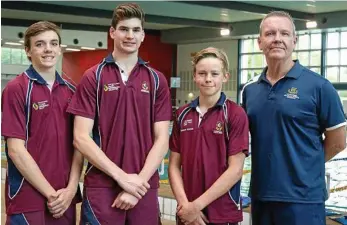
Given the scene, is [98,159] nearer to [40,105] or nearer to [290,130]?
[40,105]

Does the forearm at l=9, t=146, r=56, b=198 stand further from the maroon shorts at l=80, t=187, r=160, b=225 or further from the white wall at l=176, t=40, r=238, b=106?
the white wall at l=176, t=40, r=238, b=106

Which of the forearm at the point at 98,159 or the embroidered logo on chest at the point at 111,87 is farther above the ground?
the embroidered logo on chest at the point at 111,87

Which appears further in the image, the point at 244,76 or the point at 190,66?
the point at 190,66

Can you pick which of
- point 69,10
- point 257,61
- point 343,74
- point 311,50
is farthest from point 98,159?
point 257,61

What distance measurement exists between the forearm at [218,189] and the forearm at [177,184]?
0.30 feet

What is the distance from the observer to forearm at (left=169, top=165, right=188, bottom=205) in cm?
292

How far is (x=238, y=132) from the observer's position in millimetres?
2912

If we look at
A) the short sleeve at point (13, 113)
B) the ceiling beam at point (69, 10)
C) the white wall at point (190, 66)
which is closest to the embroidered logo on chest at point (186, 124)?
the short sleeve at point (13, 113)

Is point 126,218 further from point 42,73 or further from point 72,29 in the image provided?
point 72,29

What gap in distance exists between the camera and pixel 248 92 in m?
3.17

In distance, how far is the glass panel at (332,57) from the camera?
23.3m

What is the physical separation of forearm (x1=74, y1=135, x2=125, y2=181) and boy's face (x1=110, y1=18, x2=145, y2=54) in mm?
515

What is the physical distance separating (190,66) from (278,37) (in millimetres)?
25189

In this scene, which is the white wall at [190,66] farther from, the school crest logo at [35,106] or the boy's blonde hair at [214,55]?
the school crest logo at [35,106]
